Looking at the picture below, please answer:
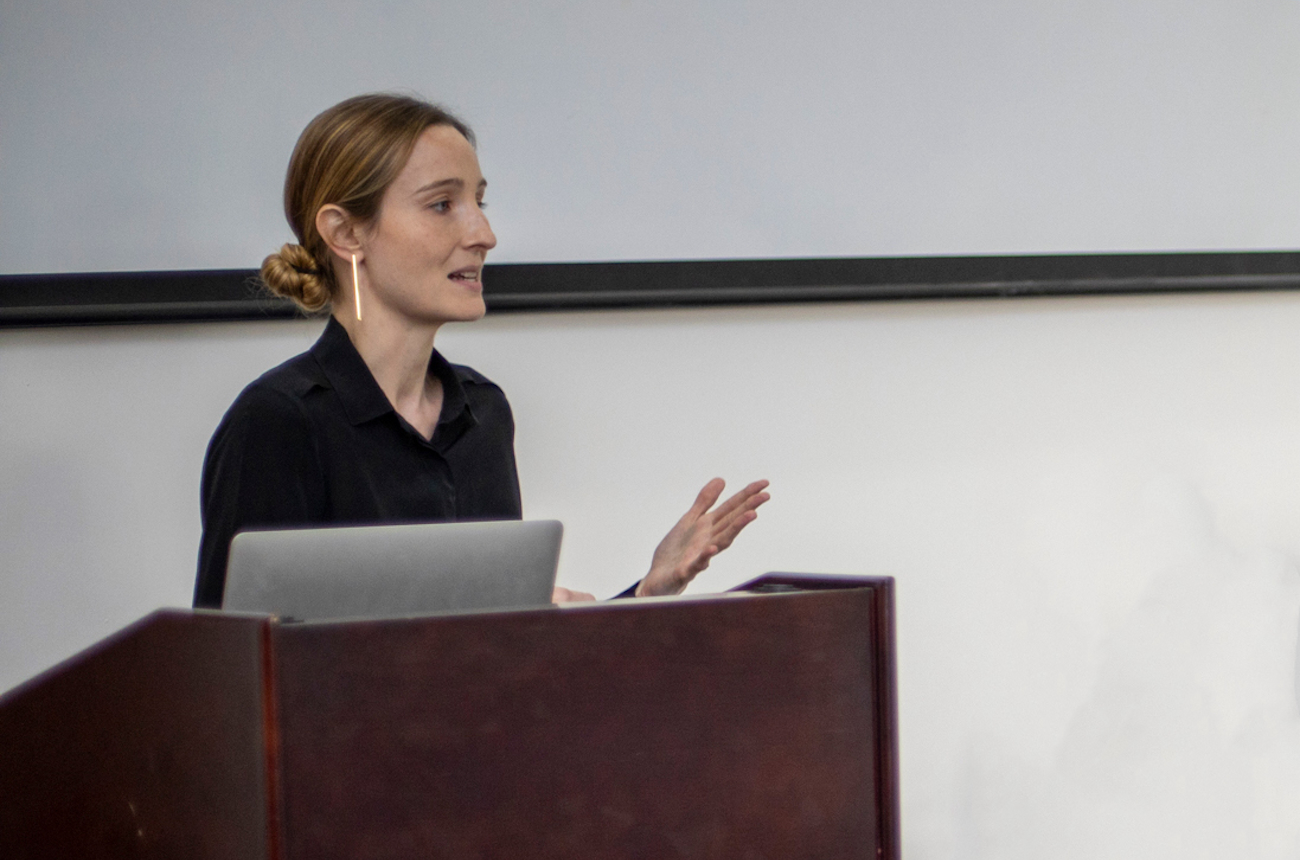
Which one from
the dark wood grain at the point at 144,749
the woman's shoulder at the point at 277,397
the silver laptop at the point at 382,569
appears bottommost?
the dark wood grain at the point at 144,749

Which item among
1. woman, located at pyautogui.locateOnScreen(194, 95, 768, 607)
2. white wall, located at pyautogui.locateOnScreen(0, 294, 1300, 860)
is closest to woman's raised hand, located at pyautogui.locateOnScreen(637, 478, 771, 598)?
woman, located at pyautogui.locateOnScreen(194, 95, 768, 607)

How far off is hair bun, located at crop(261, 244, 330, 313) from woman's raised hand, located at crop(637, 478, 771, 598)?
0.56 meters

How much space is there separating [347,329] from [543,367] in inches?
14.2

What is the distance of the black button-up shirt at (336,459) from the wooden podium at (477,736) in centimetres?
46

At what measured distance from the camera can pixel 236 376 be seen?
1.60 meters

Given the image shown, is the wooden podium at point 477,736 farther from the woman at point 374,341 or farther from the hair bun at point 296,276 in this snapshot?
the hair bun at point 296,276

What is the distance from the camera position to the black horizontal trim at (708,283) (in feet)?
5.04

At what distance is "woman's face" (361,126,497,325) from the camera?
4.44ft

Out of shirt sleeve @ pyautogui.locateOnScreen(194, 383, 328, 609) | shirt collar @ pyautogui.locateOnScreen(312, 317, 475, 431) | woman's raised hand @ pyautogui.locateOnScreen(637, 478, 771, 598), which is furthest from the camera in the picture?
shirt collar @ pyautogui.locateOnScreen(312, 317, 475, 431)

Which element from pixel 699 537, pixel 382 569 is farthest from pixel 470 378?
pixel 382 569

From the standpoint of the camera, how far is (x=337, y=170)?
4.44 ft

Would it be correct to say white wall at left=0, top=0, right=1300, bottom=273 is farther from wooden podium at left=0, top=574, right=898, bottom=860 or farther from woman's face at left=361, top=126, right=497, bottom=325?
wooden podium at left=0, top=574, right=898, bottom=860

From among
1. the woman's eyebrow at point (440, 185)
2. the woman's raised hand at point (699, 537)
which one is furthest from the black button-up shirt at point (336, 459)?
the woman's raised hand at point (699, 537)

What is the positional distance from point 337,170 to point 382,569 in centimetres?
71
